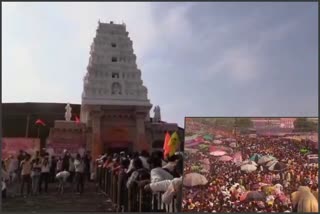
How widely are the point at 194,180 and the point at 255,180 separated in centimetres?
74

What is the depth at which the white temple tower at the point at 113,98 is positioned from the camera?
2581 centimetres

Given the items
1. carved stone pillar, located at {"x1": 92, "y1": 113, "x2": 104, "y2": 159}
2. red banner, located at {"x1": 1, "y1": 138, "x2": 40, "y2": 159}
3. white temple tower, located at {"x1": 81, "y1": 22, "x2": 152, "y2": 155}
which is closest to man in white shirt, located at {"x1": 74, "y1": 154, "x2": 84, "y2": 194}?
red banner, located at {"x1": 1, "y1": 138, "x2": 40, "y2": 159}

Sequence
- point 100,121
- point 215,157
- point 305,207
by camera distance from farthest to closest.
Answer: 1. point 100,121
2. point 215,157
3. point 305,207

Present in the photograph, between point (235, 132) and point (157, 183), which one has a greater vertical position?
point (235, 132)

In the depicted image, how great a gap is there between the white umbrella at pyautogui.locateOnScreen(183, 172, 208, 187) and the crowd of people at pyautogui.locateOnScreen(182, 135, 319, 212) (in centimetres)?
4

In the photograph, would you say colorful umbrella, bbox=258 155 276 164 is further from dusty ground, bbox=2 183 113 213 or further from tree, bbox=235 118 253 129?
dusty ground, bbox=2 183 113 213

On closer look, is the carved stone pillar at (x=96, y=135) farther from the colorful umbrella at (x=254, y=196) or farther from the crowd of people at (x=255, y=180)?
the colorful umbrella at (x=254, y=196)

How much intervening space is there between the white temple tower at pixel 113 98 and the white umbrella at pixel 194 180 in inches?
799

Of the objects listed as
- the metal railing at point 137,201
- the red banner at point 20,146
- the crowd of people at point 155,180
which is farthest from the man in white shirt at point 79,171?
the red banner at point 20,146

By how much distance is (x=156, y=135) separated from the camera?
1118 inches

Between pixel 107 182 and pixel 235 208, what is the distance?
5975mm

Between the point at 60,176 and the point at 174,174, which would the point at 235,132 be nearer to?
the point at 174,174

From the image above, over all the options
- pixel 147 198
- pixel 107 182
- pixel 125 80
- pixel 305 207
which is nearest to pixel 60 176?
pixel 107 182

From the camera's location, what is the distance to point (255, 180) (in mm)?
5234
